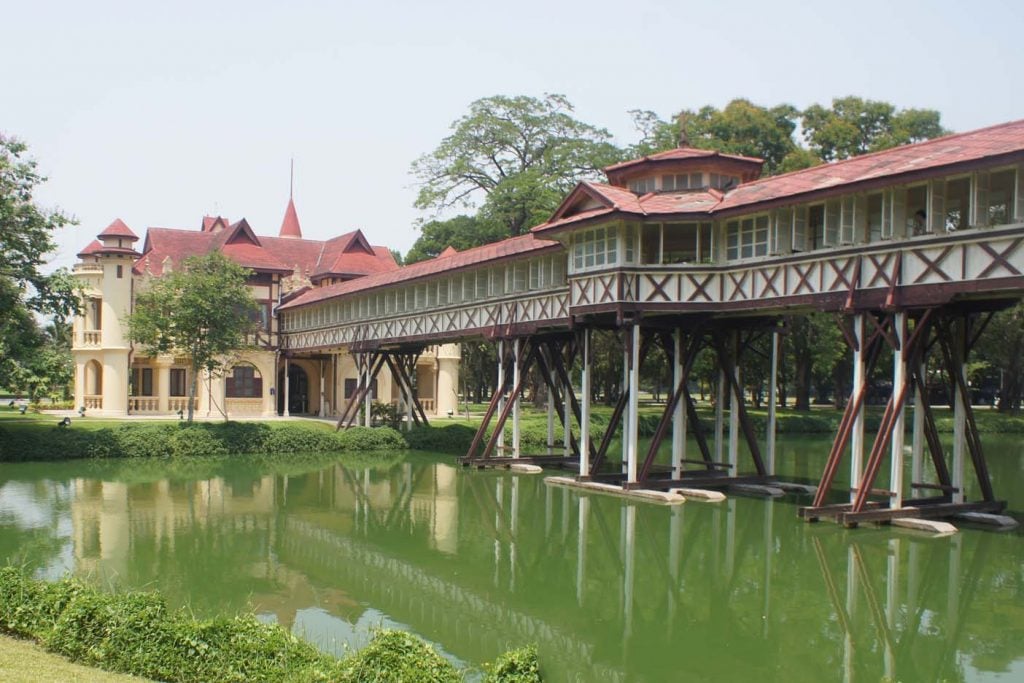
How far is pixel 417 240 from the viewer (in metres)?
62.2

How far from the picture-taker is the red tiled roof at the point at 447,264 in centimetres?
3006

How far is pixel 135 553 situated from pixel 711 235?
15.2 metres

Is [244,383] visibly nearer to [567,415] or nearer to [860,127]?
[567,415]

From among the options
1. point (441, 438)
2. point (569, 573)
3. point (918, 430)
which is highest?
point (918, 430)

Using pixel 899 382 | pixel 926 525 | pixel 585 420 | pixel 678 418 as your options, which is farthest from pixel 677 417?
pixel 926 525

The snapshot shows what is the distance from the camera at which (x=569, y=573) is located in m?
16.4

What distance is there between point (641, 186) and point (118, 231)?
95.5ft

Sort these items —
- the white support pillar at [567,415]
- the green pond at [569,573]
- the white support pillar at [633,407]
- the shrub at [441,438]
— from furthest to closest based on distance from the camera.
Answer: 1. the shrub at [441,438]
2. the white support pillar at [567,415]
3. the white support pillar at [633,407]
4. the green pond at [569,573]

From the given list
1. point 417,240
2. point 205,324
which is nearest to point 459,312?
point 205,324

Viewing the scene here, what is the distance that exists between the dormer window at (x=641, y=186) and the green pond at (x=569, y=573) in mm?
8537

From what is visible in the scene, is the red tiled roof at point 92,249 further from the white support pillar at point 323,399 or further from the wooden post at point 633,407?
the wooden post at point 633,407

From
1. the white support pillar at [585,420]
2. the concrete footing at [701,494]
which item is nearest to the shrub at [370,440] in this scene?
the white support pillar at [585,420]

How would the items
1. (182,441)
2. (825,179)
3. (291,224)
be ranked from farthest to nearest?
(291,224)
(182,441)
(825,179)

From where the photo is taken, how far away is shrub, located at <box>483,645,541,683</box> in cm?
877
